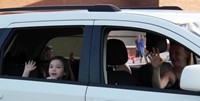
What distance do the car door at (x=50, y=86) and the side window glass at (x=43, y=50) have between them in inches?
3.2

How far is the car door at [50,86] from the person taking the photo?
11.0 ft

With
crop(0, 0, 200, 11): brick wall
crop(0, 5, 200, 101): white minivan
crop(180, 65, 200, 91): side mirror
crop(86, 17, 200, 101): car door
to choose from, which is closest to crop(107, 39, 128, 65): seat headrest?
crop(0, 5, 200, 101): white minivan

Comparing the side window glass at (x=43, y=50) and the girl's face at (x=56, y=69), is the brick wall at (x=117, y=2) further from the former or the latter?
the girl's face at (x=56, y=69)

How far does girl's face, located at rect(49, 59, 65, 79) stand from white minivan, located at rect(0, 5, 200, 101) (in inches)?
4.0

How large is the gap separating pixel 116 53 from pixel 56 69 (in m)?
0.52

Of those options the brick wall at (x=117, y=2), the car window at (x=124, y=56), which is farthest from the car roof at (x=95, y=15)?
the brick wall at (x=117, y=2)

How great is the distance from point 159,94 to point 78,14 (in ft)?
3.00

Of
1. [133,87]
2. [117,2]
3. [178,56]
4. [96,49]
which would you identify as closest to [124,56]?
[178,56]

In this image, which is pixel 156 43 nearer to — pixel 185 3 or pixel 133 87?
pixel 133 87

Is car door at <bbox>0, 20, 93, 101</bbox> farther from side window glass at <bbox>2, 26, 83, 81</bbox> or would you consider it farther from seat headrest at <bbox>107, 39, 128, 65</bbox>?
seat headrest at <bbox>107, 39, 128, 65</bbox>

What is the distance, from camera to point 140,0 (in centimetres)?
3294

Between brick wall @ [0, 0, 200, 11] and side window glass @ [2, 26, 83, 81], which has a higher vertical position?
brick wall @ [0, 0, 200, 11]

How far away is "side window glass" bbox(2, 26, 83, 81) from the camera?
12.3ft

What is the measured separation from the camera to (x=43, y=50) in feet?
Answer: 15.4
